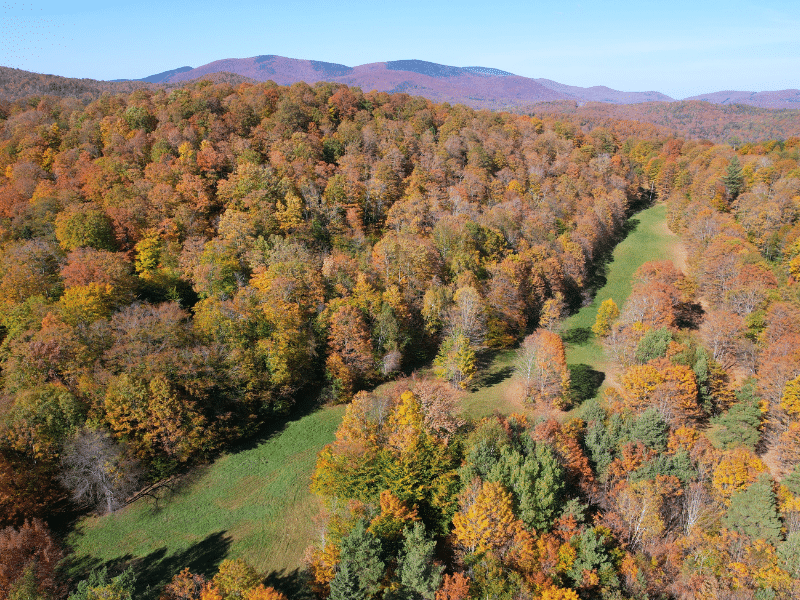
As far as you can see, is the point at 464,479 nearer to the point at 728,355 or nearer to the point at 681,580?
the point at 681,580

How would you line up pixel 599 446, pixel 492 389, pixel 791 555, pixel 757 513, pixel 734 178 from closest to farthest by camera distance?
pixel 791 555, pixel 757 513, pixel 599 446, pixel 492 389, pixel 734 178

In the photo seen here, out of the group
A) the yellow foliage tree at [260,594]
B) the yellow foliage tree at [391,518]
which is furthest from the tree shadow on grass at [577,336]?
the yellow foliage tree at [260,594]

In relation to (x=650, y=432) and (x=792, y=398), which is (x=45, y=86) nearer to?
(x=650, y=432)

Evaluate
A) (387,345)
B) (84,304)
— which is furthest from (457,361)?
(84,304)

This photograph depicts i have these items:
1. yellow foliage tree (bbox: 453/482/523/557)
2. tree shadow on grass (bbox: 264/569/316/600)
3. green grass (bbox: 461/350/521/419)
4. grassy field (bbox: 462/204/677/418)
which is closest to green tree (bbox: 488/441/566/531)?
yellow foliage tree (bbox: 453/482/523/557)

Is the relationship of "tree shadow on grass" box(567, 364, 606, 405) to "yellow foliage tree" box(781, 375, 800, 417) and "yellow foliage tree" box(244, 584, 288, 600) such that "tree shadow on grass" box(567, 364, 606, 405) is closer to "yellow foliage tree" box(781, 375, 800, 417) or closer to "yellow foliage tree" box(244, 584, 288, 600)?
"yellow foliage tree" box(781, 375, 800, 417)

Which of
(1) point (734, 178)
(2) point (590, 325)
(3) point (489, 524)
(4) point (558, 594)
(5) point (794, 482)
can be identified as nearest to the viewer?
(4) point (558, 594)
